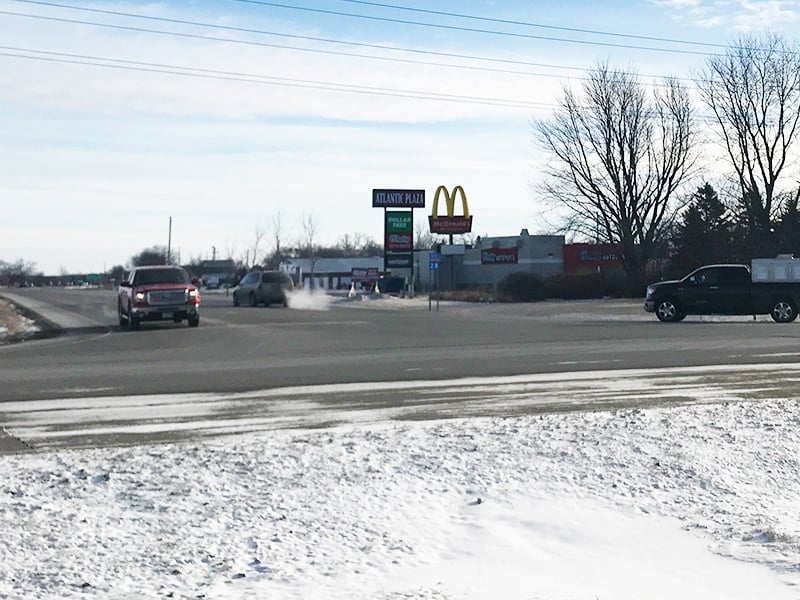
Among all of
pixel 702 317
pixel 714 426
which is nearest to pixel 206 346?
pixel 714 426

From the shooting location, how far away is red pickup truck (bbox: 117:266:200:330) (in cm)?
3056

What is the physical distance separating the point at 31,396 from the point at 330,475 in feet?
23.6

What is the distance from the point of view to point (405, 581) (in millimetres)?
6129

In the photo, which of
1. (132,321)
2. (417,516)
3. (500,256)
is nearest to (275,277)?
(132,321)

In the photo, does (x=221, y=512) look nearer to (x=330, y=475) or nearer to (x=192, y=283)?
(x=330, y=475)

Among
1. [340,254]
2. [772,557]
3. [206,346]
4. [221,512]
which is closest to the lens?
[772,557]

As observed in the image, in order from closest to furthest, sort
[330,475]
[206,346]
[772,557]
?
[772,557], [330,475], [206,346]

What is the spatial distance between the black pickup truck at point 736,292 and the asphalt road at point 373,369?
385 cm

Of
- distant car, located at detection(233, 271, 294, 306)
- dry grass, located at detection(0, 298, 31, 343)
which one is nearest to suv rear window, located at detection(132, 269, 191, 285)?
dry grass, located at detection(0, 298, 31, 343)

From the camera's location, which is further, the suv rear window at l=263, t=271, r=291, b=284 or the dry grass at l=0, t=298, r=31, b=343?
the suv rear window at l=263, t=271, r=291, b=284

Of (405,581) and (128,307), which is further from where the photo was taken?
(128,307)

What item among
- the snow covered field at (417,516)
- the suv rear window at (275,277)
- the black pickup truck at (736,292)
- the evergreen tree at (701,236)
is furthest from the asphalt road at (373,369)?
Result: the evergreen tree at (701,236)

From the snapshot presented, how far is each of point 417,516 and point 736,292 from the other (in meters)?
29.4

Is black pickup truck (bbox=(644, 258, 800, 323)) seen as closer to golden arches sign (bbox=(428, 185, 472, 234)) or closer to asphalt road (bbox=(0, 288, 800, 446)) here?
asphalt road (bbox=(0, 288, 800, 446))
